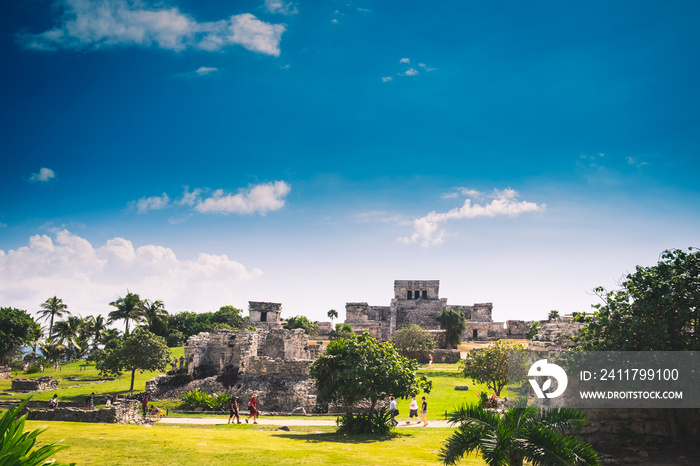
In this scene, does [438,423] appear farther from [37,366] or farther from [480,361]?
[37,366]

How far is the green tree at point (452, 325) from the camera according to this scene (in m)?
45.4

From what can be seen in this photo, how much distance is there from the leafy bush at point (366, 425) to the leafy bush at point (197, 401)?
Result: 10162 mm

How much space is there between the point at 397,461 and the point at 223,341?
21.4 metres

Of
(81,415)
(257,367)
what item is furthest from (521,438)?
(257,367)

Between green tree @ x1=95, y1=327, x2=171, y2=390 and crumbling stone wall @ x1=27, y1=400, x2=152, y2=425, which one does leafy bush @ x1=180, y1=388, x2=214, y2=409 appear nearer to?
crumbling stone wall @ x1=27, y1=400, x2=152, y2=425

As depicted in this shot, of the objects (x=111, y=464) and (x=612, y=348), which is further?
(x=612, y=348)

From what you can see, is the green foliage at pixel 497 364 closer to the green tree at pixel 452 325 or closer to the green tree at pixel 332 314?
the green tree at pixel 452 325

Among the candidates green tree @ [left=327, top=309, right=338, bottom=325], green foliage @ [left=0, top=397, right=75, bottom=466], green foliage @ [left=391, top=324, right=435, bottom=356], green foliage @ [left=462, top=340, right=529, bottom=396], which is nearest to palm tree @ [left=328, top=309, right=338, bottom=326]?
green tree @ [left=327, top=309, right=338, bottom=325]

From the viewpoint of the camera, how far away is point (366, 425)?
15391mm

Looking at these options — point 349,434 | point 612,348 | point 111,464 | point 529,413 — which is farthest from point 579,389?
point 111,464

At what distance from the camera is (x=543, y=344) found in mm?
12812

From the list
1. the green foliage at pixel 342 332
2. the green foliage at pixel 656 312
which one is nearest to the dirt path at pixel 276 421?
the green foliage at pixel 656 312

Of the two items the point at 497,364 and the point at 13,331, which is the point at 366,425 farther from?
the point at 13,331

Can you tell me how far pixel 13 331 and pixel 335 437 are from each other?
4480cm
